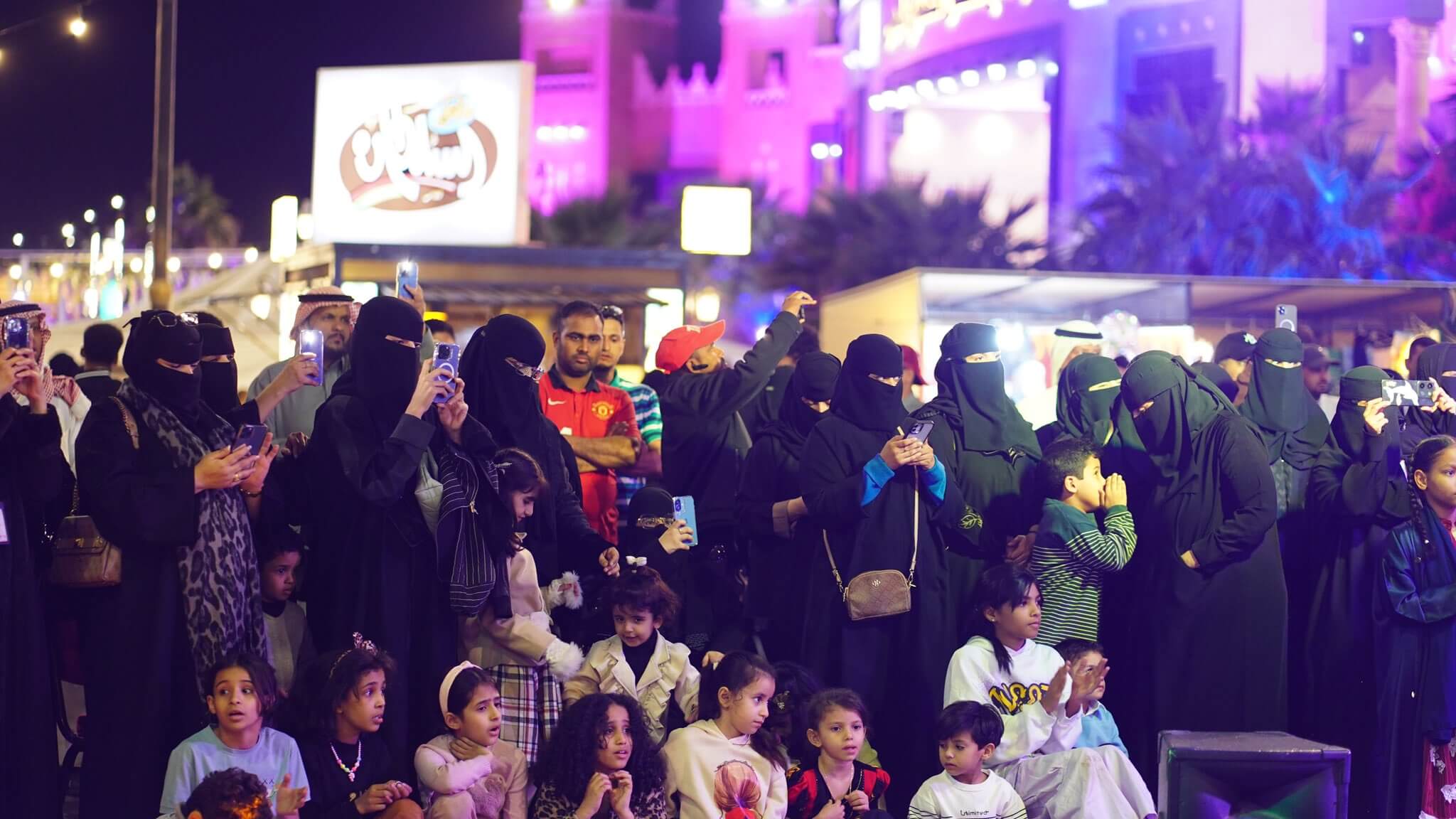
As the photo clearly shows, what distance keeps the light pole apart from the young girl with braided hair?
12.4 m

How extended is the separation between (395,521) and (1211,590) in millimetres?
2931

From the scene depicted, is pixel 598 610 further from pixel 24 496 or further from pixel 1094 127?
pixel 1094 127

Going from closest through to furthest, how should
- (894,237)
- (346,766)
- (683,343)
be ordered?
1. (346,766)
2. (683,343)
3. (894,237)

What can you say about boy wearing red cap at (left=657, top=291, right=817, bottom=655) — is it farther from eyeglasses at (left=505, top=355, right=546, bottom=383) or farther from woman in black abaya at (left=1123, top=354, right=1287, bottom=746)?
woman in black abaya at (left=1123, top=354, right=1287, bottom=746)

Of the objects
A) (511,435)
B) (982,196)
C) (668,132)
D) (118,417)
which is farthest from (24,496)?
(668,132)

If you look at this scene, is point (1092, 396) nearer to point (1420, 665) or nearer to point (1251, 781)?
point (1420, 665)

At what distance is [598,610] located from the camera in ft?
17.6

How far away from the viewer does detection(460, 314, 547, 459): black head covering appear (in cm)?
518

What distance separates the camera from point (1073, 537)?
5512mm

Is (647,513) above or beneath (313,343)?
beneath

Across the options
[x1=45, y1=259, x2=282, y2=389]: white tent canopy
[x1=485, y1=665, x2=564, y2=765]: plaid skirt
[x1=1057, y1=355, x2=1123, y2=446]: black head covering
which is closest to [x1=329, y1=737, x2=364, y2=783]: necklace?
[x1=485, y1=665, x2=564, y2=765]: plaid skirt

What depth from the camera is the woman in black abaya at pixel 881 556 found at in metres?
5.52

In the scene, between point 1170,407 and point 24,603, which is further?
point 1170,407

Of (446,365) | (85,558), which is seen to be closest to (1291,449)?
(446,365)
